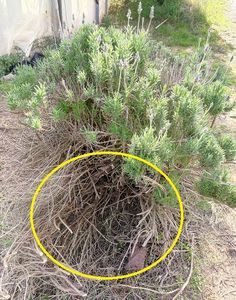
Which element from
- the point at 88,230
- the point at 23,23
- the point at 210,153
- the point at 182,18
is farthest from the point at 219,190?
the point at 182,18

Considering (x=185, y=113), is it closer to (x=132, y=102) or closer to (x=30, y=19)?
(x=132, y=102)

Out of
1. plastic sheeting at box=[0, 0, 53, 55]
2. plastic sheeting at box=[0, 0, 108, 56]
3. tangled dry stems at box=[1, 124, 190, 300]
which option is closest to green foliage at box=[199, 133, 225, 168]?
tangled dry stems at box=[1, 124, 190, 300]

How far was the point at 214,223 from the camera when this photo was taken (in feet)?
6.72

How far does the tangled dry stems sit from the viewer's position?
1652mm

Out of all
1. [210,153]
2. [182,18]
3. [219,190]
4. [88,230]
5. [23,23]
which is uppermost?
[210,153]

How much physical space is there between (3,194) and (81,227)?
624 mm

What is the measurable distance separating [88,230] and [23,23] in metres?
3.16

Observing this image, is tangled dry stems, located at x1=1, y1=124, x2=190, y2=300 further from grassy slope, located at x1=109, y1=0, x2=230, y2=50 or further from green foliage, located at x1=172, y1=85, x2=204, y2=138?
grassy slope, located at x1=109, y1=0, x2=230, y2=50

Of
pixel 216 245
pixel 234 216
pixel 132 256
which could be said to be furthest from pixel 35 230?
pixel 234 216

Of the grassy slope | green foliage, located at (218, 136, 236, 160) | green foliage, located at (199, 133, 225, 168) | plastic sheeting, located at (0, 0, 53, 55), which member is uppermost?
green foliage, located at (199, 133, 225, 168)

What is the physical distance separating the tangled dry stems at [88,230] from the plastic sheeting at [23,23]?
2.41m

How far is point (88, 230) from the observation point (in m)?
1.75

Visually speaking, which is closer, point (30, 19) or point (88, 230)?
point (88, 230)

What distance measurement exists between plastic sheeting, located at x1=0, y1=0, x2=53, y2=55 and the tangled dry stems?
241cm
